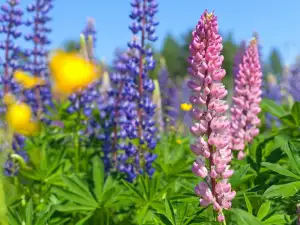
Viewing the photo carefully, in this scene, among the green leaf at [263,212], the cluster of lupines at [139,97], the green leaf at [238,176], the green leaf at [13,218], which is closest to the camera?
the green leaf at [263,212]

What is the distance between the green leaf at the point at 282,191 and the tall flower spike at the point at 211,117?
0.18 meters

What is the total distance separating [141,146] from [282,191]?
1.87 m

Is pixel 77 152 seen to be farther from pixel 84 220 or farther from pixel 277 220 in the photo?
pixel 277 220

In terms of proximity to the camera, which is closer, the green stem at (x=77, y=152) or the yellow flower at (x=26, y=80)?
the green stem at (x=77, y=152)

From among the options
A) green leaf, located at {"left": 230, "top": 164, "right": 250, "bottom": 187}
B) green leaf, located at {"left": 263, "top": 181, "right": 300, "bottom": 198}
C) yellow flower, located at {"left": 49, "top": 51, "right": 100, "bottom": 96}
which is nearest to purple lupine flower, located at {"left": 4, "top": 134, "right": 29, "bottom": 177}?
yellow flower, located at {"left": 49, "top": 51, "right": 100, "bottom": 96}

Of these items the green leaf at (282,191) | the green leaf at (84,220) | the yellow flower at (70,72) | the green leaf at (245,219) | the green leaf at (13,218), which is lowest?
the green leaf at (84,220)

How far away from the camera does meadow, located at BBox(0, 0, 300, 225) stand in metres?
2.33

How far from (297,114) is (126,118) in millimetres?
1279

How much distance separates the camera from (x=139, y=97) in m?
4.19

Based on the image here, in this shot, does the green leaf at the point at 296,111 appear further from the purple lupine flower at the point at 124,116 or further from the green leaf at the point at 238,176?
the purple lupine flower at the point at 124,116

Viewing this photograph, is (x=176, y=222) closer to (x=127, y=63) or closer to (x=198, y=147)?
(x=198, y=147)

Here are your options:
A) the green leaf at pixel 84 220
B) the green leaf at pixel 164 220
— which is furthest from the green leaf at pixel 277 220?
the green leaf at pixel 84 220

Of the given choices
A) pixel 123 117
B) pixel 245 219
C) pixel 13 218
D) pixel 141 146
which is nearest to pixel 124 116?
pixel 123 117

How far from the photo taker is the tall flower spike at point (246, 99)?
11.6 feet
